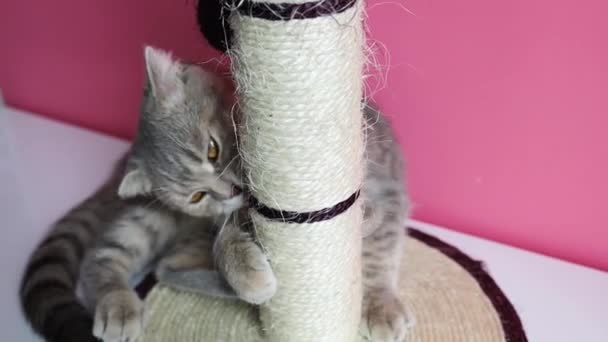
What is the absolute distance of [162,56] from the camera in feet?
3.96

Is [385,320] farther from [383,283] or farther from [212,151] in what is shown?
[212,151]

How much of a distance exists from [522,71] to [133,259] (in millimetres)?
935

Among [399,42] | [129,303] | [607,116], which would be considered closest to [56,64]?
[129,303]

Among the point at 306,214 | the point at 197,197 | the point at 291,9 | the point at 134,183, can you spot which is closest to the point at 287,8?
the point at 291,9

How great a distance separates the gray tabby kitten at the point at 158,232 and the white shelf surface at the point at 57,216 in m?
0.12

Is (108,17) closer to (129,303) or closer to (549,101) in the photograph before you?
(129,303)

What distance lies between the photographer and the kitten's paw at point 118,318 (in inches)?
50.1

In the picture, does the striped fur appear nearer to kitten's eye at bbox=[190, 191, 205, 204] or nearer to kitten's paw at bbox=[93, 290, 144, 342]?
kitten's eye at bbox=[190, 191, 205, 204]

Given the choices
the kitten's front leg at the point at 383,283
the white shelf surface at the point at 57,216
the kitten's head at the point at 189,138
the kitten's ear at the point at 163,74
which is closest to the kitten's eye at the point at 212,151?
the kitten's head at the point at 189,138

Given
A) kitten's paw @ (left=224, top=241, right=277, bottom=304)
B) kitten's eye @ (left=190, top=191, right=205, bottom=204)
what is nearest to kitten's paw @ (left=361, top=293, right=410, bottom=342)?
kitten's paw @ (left=224, top=241, right=277, bottom=304)

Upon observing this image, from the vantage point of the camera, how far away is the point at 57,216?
1.71 meters

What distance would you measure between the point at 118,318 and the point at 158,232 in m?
0.28

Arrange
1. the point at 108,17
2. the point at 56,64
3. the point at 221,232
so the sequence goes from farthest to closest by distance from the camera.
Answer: the point at 56,64
the point at 108,17
the point at 221,232

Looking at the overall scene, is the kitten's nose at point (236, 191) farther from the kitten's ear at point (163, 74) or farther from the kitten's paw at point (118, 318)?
the kitten's paw at point (118, 318)
